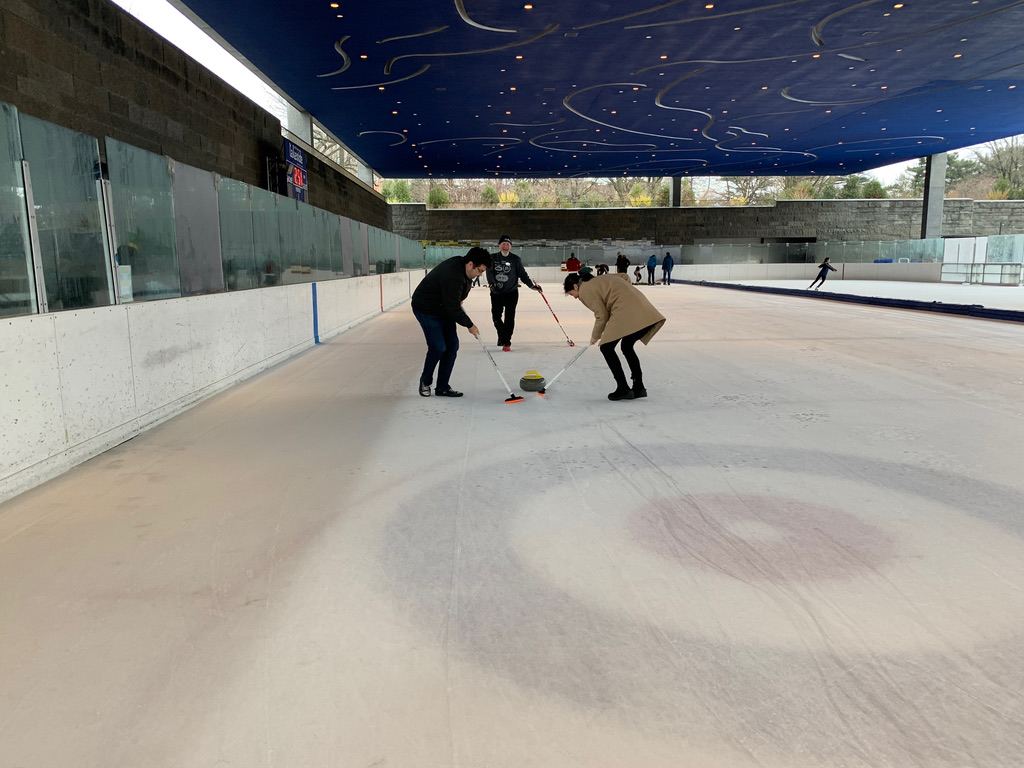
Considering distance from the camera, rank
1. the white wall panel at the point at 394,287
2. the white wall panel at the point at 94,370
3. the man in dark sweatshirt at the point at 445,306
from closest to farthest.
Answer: the white wall panel at the point at 94,370 < the man in dark sweatshirt at the point at 445,306 < the white wall panel at the point at 394,287

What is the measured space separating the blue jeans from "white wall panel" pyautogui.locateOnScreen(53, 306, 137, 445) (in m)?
2.49

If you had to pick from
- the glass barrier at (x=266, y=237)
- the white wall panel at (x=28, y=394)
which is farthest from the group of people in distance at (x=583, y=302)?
the glass barrier at (x=266, y=237)

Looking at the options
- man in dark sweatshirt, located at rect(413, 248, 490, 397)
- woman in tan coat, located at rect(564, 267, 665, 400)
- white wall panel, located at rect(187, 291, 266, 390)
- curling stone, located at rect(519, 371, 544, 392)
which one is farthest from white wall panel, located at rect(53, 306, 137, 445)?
woman in tan coat, located at rect(564, 267, 665, 400)

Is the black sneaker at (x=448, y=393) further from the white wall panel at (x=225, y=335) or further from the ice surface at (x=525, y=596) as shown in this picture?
the white wall panel at (x=225, y=335)

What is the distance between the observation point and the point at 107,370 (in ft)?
16.5

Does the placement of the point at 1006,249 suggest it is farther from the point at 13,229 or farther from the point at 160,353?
the point at 13,229

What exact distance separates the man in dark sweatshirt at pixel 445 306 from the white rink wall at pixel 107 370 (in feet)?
7.03

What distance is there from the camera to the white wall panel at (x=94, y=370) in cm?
456

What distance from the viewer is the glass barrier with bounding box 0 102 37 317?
4.07 m

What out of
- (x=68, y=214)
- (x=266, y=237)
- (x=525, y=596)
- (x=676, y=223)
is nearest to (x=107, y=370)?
(x=68, y=214)

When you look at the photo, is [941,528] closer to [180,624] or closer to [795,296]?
[180,624]

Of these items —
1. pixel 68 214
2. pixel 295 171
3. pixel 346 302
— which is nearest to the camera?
pixel 68 214

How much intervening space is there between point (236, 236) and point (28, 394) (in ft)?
15.1

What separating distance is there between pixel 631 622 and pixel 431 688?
806mm
